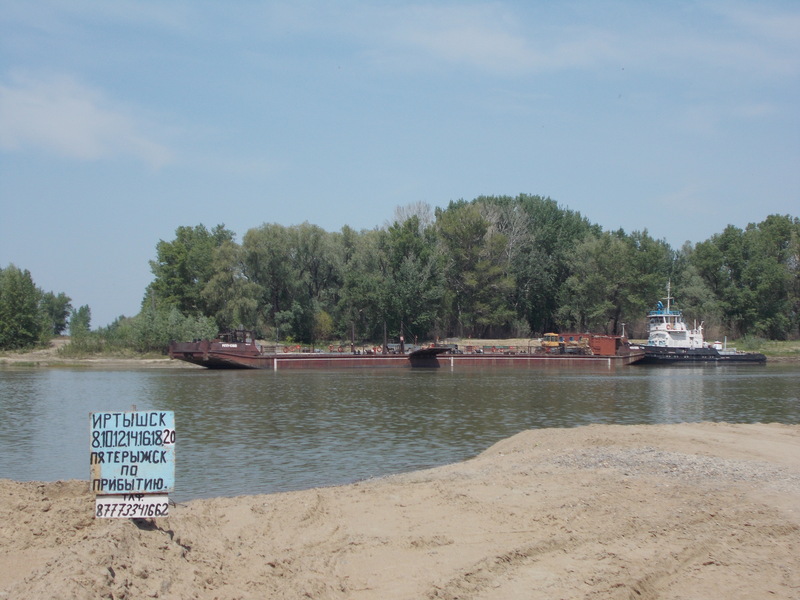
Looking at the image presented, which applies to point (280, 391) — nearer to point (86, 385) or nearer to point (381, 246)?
point (86, 385)

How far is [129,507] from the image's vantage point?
7.96 m

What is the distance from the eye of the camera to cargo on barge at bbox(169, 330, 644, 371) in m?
56.2

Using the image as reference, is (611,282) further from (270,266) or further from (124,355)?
(124,355)

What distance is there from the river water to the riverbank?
149 inches

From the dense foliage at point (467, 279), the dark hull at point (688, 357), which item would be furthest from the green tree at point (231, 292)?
the dark hull at point (688, 357)

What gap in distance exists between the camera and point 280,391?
3631cm

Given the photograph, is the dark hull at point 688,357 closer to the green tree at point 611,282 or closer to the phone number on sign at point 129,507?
the green tree at point 611,282

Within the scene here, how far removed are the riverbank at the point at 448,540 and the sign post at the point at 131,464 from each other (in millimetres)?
263

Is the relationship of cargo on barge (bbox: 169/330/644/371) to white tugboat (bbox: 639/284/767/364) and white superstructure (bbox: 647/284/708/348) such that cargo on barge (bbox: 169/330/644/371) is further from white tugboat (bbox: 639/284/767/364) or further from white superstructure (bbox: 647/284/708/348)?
white superstructure (bbox: 647/284/708/348)

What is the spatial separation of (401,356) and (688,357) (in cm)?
2414

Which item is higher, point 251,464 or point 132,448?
point 132,448

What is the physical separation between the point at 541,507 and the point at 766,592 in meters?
3.31

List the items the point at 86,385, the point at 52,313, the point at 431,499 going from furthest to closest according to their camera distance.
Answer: the point at 52,313
the point at 86,385
the point at 431,499

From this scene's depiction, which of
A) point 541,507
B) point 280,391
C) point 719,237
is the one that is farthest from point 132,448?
point 719,237
